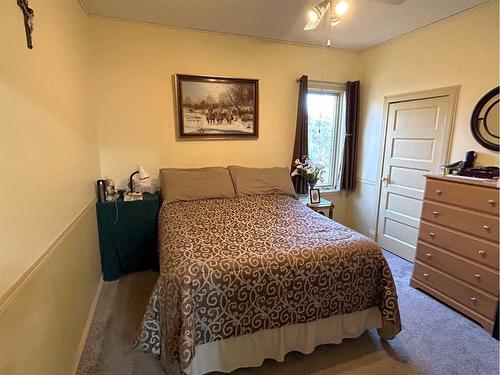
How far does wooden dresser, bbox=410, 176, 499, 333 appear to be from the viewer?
204 cm

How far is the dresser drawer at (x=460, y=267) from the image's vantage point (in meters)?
2.05

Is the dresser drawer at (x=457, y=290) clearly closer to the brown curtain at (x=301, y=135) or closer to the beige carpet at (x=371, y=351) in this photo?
the beige carpet at (x=371, y=351)

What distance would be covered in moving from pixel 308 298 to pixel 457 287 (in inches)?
59.6

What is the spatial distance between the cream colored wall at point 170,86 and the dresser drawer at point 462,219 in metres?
1.82

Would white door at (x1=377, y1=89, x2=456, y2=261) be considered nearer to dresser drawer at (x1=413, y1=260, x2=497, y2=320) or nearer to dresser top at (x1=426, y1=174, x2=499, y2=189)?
dresser top at (x1=426, y1=174, x2=499, y2=189)

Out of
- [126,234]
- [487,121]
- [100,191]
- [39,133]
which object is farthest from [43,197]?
[487,121]

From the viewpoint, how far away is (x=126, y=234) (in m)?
2.72

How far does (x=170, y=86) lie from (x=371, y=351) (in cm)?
309

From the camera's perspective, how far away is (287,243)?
1.80 metres

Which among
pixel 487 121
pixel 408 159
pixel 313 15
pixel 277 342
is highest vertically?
pixel 313 15

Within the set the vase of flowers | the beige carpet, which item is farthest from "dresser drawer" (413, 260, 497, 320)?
the vase of flowers

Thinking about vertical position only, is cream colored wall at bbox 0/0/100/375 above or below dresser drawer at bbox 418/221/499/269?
above

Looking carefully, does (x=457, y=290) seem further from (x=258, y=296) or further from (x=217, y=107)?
(x=217, y=107)

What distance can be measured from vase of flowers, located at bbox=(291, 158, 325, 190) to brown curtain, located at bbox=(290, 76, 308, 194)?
0.09 m
